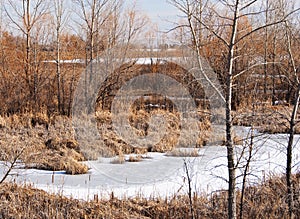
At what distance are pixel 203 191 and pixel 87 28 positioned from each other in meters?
6.89

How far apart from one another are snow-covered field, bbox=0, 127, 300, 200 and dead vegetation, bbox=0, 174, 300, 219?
0.54ft

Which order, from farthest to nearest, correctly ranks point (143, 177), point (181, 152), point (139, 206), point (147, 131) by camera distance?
point (147, 131)
point (181, 152)
point (143, 177)
point (139, 206)

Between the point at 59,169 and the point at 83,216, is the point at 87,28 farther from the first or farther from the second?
the point at 83,216

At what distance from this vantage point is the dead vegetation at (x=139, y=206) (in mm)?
3316

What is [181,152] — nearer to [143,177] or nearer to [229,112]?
[143,177]

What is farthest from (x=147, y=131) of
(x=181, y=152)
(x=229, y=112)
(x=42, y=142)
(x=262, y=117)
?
(x=229, y=112)

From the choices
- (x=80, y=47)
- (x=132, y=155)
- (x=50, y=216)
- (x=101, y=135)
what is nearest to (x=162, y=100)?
(x=80, y=47)

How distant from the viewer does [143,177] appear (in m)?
4.88

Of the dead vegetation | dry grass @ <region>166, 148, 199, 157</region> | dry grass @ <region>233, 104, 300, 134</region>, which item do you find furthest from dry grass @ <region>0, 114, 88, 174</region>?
dry grass @ <region>233, 104, 300, 134</region>

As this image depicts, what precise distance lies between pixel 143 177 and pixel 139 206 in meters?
1.35

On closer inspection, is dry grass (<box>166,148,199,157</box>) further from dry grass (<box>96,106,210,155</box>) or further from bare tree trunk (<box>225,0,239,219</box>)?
bare tree trunk (<box>225,0,239,219</box>)

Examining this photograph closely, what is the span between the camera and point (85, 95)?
10047mm

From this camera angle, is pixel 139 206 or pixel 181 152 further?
pixel 181 152

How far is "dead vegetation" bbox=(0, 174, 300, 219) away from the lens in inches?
131
